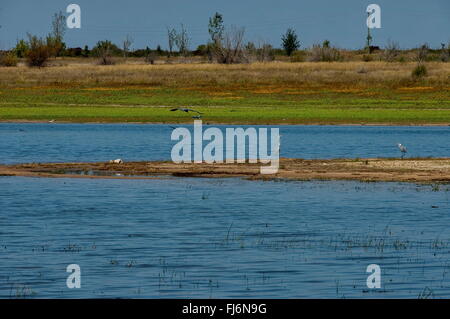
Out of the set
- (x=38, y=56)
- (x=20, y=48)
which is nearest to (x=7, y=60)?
(x=38, y=56)

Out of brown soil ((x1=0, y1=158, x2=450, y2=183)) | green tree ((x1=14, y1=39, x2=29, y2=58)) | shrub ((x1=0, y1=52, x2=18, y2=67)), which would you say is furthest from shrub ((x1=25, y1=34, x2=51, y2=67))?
brown soil ((x1=0, y1=158, x2=450, y2=183))

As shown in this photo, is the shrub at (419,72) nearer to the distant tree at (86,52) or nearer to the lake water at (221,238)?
the lake water at (221,238)

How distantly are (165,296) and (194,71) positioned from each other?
8486cm

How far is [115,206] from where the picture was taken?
26.3m

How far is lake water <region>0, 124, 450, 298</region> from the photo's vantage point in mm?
16484

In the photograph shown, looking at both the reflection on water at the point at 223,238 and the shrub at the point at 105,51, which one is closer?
the reflection on water at the point at 223,238

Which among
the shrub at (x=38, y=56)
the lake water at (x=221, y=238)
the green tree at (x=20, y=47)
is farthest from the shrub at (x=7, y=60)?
the lake water at (x=221, y=238)

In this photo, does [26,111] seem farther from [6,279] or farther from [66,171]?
[6,279]

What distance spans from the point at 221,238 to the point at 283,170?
13578mm

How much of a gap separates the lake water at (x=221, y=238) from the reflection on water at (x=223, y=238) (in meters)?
0.03

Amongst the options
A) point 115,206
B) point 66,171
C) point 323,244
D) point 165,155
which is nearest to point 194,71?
point 165,155

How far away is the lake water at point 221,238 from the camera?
1648 cm

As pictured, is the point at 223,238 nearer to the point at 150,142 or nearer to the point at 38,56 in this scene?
the point at 150,142

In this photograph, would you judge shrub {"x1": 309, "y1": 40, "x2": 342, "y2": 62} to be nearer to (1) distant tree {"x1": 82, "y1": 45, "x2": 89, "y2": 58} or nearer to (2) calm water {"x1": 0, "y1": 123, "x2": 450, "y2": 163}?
(1) distant tree {"x1": 82, "y1": 45, "x2": 89, "y2": 58}
